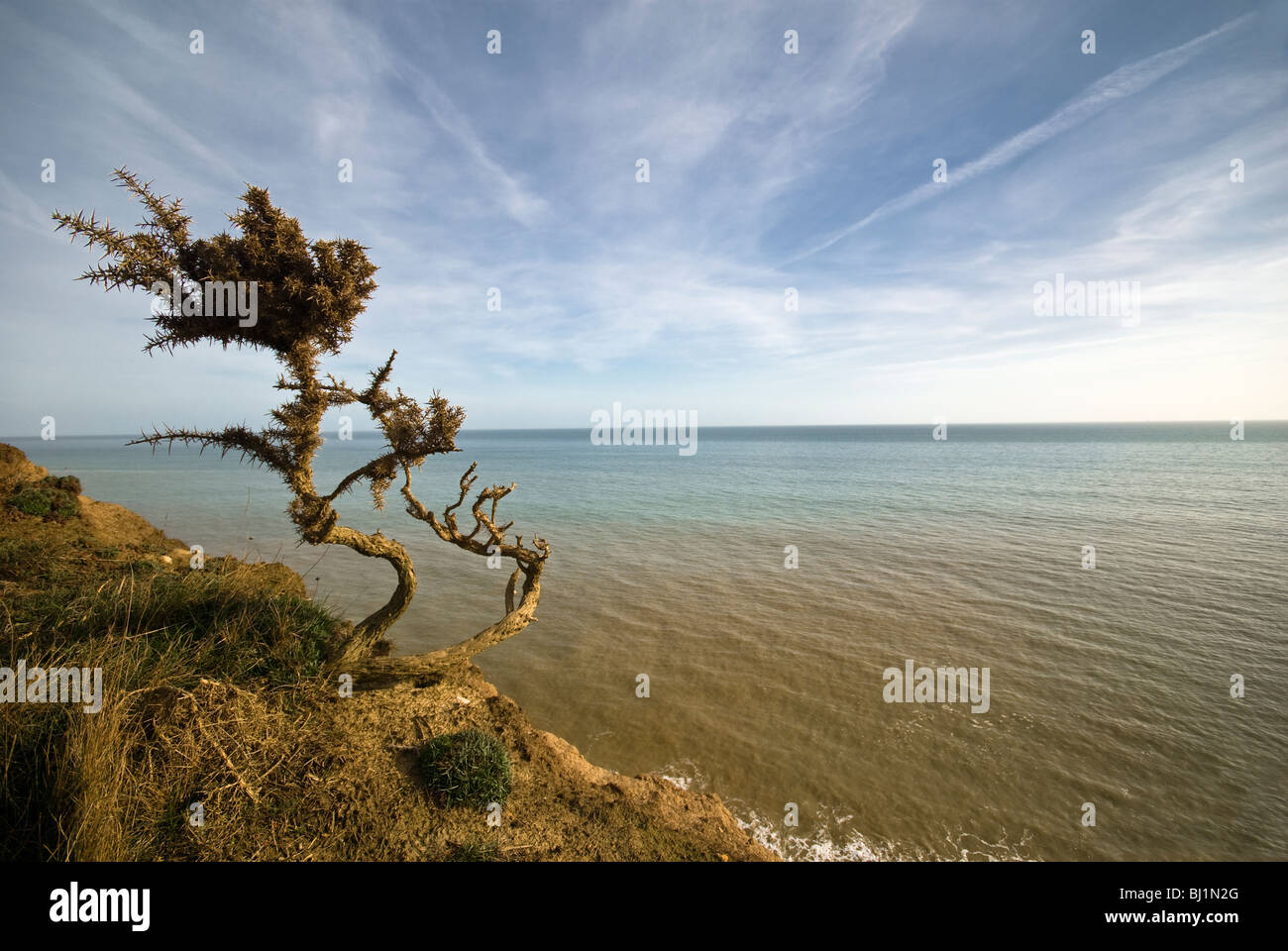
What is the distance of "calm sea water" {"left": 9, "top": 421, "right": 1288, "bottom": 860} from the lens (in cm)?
752

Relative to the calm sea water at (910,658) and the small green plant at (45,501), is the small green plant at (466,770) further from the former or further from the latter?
the small green plant at (45,501)

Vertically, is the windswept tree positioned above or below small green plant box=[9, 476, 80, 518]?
above

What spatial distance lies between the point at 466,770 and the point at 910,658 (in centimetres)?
1032

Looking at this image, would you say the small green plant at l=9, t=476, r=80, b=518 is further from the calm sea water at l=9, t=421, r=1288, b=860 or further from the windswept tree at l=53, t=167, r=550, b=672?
the windswept tree at l=53, t=167, r=550, b=672

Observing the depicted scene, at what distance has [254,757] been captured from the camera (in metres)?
5.22

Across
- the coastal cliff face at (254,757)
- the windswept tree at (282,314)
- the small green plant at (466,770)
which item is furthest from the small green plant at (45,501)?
the small green plant at (466,770)

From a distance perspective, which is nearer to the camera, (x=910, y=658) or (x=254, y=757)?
(x=254, y=757)

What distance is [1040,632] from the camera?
13258 mm

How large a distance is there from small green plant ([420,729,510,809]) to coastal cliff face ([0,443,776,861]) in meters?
0.15

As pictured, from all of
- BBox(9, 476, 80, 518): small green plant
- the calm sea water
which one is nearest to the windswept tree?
the calm sea water

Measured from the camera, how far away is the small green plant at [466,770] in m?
5.73

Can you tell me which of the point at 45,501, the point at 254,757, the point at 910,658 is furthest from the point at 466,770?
the point at 45,501

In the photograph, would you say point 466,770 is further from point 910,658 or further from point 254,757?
point 910,658
